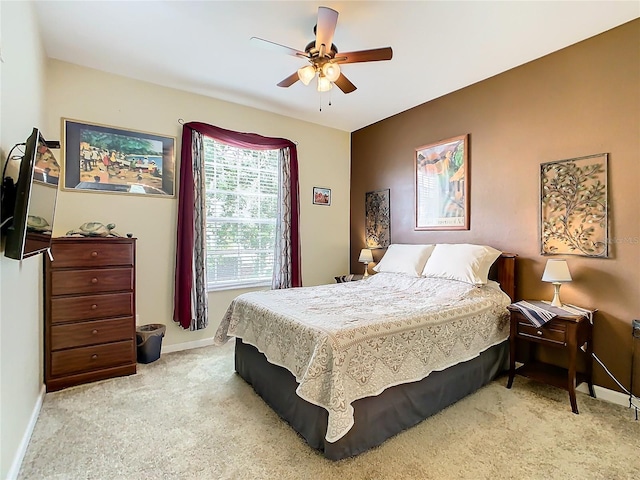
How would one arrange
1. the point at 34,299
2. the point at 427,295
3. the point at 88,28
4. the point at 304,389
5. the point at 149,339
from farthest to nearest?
the point at 149,339, the point at 427,295, the point at 88,28, the point at 34,299, the point at 304,389

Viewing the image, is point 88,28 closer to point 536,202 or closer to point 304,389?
Answer: point 304,389

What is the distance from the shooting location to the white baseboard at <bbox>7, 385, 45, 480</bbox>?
161cm

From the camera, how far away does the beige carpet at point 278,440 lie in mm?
1701

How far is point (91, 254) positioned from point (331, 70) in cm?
246

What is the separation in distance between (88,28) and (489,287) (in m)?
3.98

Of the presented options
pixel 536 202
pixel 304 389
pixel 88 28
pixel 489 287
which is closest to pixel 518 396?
pixel 489 287

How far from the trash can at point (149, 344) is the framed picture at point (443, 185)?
10.2 ft

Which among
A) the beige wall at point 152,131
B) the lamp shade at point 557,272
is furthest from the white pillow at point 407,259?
the beige wall at point 152,131

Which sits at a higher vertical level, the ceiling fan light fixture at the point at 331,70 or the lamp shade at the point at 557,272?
the ceiling fan light fixture at the point at 331,70

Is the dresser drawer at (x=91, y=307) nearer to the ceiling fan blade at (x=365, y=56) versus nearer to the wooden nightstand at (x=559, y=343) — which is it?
the ceiling fan blade at (x=365, y=56)

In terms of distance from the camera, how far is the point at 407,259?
3.59 m

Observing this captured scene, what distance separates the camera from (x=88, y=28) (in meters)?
2.51

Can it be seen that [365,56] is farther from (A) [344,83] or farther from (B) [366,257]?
(B) [366,257]

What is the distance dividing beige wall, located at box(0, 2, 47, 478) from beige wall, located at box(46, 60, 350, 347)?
25.4 inches
